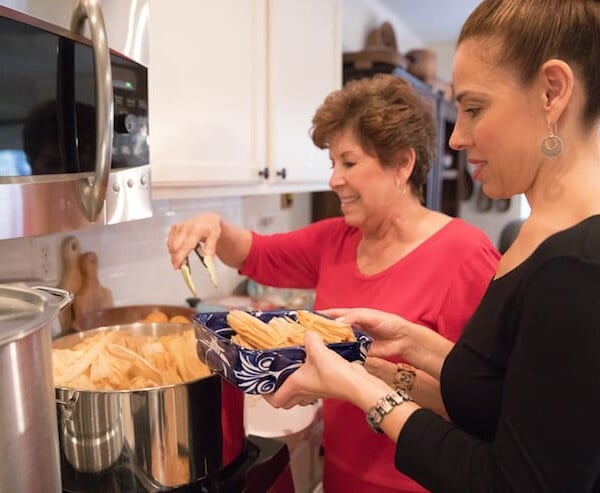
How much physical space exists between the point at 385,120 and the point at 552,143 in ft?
1.87

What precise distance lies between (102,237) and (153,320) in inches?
12.5

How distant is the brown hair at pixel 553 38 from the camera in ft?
2.14

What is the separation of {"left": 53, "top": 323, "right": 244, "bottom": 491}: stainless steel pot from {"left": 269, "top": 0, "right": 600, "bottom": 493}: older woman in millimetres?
139

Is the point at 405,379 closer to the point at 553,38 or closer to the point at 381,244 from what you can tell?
the point at 381,244

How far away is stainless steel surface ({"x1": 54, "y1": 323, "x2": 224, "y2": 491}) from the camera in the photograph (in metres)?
0.78

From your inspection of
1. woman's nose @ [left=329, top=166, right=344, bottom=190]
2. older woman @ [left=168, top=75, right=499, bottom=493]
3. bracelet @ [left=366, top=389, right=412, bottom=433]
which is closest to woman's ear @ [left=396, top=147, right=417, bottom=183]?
older woman @ [left=168, top=75, right=499, bottom=493]

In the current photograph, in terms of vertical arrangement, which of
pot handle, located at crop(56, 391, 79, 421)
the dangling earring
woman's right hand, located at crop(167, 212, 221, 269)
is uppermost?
the dangling earring

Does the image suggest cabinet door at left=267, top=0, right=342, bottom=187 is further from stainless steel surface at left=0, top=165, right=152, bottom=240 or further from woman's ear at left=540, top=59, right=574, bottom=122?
woman's ear at left=540, top=59, right=574, bottom=122

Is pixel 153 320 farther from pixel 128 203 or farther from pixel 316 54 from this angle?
pixel 316 54

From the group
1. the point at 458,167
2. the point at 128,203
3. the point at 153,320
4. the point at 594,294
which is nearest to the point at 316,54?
the point at 153,320

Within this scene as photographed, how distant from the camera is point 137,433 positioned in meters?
0.79

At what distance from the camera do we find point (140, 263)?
164 cm

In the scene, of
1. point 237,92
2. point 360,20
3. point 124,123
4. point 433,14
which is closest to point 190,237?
point 124,123

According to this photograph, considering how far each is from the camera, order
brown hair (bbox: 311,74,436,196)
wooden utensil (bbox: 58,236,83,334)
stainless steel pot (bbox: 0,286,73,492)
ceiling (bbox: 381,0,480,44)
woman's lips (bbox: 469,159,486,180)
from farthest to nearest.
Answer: ceiling (bbox: 381,0,480,44)
wooden utensil (bbox: 58,236,83,334)
brown hair (bbox: 311,74,436,196)
woman's lips (bbox: 469,159,486,180)
stainless steel pot (bbox: 0,286,73,492)
